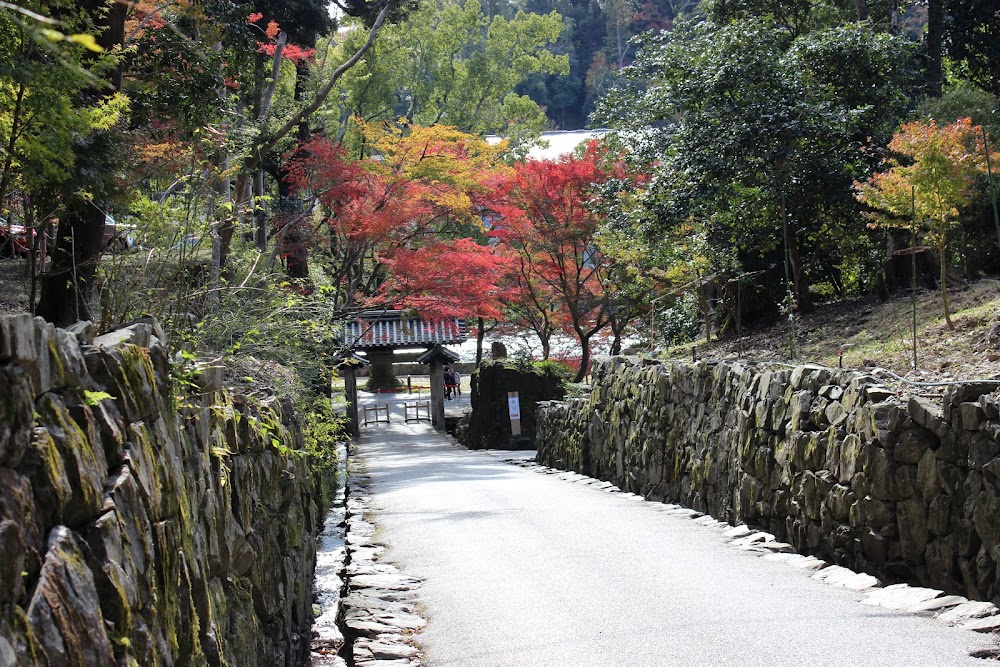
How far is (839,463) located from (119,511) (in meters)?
6.36

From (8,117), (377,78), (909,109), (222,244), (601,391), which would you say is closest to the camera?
(8,117)

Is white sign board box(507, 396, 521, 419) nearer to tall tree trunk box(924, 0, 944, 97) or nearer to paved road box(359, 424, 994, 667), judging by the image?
tall tree trunk box(924, 0, 944, 97)

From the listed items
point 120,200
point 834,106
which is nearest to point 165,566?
point 120,200

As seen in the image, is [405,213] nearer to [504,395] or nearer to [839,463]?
[504,395]

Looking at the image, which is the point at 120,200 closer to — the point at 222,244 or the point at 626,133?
the point at 222,244

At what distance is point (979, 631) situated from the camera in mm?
5980

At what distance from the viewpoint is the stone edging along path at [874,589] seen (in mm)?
6191

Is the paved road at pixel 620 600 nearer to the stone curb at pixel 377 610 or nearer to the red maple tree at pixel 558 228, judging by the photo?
the stone curb at pixel 377 610

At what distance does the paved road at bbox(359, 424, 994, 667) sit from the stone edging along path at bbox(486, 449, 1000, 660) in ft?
0.43

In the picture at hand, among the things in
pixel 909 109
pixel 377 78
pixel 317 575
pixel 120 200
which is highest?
pixel 377 78

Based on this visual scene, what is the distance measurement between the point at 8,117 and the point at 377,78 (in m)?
24.5

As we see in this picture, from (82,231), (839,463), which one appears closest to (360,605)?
(82,231)

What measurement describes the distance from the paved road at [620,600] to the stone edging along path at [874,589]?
0.13 m

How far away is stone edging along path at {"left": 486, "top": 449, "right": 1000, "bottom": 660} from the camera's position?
6.19 metres
